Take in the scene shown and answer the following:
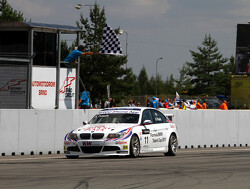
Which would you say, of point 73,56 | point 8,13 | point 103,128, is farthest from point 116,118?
point 8,13

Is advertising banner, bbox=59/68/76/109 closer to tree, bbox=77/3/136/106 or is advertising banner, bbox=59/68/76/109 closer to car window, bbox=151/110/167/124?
car window, bbox=151/110/167/124

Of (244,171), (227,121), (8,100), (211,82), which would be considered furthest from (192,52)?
(244,171)

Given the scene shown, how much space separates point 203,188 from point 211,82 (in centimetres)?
9833

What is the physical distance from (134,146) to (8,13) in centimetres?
4389

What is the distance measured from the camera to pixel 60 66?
70.1 feet

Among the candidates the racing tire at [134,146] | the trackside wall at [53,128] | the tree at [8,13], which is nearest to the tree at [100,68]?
the tree at [8,13]

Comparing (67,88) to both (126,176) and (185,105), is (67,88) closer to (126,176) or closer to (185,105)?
(185,105)

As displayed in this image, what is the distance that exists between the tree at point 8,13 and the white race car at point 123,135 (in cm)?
4158

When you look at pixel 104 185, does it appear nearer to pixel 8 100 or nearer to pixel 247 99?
pixel 8 100

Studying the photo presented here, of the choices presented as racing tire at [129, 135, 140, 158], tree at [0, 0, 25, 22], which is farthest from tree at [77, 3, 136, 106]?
racing tire at [129, 135, 140, 158]

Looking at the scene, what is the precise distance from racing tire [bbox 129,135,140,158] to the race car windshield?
77 centimetres

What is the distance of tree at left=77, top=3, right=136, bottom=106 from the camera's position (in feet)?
200

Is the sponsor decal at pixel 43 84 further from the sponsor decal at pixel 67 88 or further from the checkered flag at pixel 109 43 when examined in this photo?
the checkered flag at pixel 109 43

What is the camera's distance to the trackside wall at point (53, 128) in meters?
18.1
